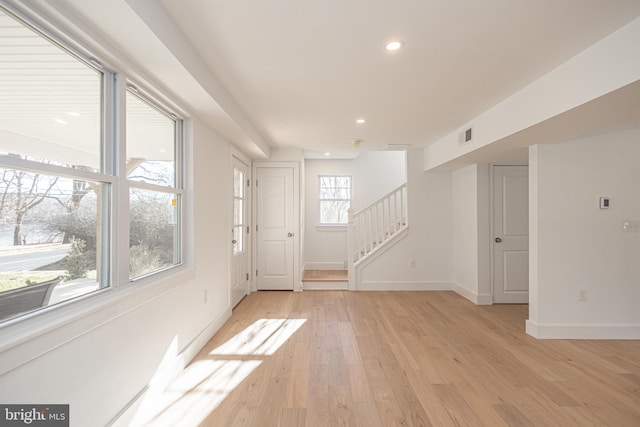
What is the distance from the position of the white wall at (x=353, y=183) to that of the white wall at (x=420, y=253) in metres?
1.56

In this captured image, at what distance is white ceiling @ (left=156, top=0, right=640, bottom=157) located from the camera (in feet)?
5.50

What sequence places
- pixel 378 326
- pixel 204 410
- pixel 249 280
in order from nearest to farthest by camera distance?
1. pixel 204 410
2. pixel 378 326
3. pixel 249 280

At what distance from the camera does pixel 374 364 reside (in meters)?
2.64

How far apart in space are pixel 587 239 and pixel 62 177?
4.49 metres

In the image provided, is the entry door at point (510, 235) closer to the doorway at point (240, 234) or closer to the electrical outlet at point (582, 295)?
the electrical outlet at point (582, 295)

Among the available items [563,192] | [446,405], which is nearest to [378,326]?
[446,405]

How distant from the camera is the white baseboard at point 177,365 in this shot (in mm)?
1763

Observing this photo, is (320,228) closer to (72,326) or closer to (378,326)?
(378,326)

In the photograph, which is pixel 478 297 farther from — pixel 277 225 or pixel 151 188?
pixel 151 188

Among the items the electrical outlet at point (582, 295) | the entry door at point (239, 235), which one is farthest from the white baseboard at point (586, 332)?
the entry door at point (239, 235)

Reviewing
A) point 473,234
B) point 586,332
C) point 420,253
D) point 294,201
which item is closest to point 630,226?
point 586,332

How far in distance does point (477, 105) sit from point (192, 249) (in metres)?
3.18

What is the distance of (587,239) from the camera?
3221mm

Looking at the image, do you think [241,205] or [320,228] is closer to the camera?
[241,205]
